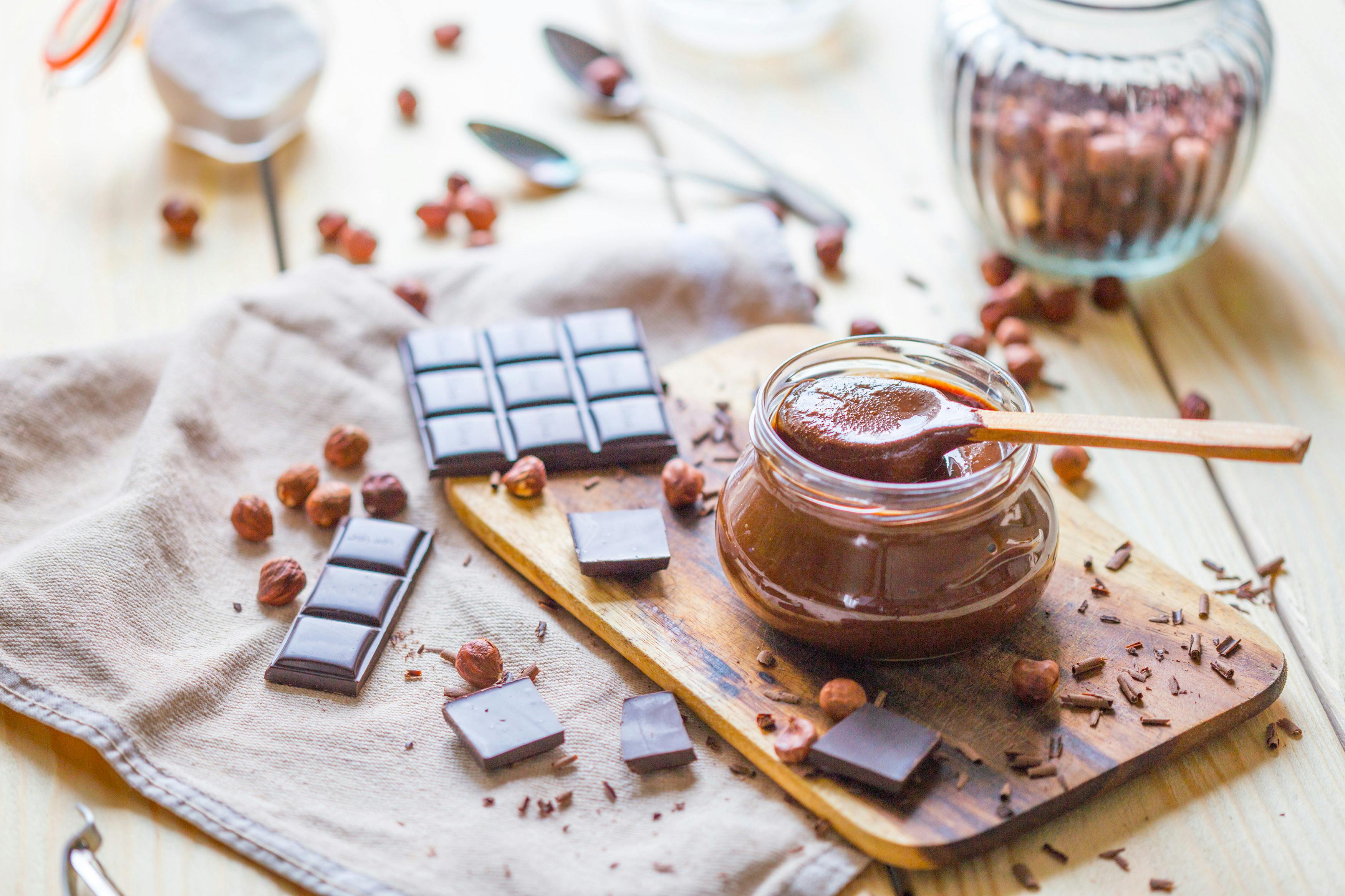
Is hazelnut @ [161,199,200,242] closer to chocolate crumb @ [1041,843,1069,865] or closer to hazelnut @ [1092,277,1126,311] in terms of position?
hazelnut @ [1092,277,1126,311]

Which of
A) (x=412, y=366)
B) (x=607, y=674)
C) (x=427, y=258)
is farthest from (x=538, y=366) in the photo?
(x=607, y=674)

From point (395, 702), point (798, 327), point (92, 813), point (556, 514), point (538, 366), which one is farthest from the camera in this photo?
point (798, 327)

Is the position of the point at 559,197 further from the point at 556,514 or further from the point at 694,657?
the point at 694,657

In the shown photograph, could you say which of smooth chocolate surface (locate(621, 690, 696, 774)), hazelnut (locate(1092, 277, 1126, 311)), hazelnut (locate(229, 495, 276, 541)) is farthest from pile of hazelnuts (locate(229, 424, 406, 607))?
hazelnut (locate(1092, 277, 1126, 311))

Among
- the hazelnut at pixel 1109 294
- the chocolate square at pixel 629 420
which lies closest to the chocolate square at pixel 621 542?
the chocolate square at pixel 629 420

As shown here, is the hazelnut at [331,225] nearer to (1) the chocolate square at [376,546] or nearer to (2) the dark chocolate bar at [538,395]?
(2) the dark chocolate bar at [538,395]

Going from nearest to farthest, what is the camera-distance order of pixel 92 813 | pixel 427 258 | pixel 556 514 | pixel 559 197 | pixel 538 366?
pixel 92 813
pixel 556 514
pixel 538 366
pixel 427 258
pixel 559 197

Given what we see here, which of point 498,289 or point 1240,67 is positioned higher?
point 1240,67

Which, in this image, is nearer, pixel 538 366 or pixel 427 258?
pixel 538 366
